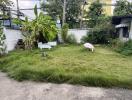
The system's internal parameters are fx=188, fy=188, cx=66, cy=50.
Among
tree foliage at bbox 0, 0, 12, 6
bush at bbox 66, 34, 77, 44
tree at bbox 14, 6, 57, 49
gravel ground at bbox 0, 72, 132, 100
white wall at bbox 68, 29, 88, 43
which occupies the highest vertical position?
tree foliage at bbox 0, 0, 12, 6

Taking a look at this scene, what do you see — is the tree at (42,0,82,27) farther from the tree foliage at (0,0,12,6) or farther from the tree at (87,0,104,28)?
the tree foliage at (0,0,12,6)

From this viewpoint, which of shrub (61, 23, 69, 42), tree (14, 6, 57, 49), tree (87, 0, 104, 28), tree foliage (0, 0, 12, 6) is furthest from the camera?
tree (87, 0, 104, 28)

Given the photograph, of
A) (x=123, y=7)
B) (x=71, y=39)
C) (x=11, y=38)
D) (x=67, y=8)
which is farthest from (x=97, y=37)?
(x=11, y=38)

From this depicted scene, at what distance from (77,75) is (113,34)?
41.4 ft

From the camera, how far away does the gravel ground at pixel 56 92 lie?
4.99 meters

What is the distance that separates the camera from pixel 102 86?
5.66 meters

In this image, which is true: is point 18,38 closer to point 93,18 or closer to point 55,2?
point 55,2

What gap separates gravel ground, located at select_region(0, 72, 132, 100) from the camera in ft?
16.4

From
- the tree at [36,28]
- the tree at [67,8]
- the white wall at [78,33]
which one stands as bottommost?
the white wall at [78,33]

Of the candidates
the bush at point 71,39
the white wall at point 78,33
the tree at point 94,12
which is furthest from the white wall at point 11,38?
the tree at point 94,12

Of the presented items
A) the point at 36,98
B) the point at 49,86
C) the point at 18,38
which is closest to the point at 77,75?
the point at 49,86

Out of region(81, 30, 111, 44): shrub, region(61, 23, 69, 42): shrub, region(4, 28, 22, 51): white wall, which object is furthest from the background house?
region(4, 28, 22, 51): white wall

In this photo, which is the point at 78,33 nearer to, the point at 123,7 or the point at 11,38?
the point at 11,38

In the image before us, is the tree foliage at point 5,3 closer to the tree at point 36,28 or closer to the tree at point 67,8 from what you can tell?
the tree at point 36,28
